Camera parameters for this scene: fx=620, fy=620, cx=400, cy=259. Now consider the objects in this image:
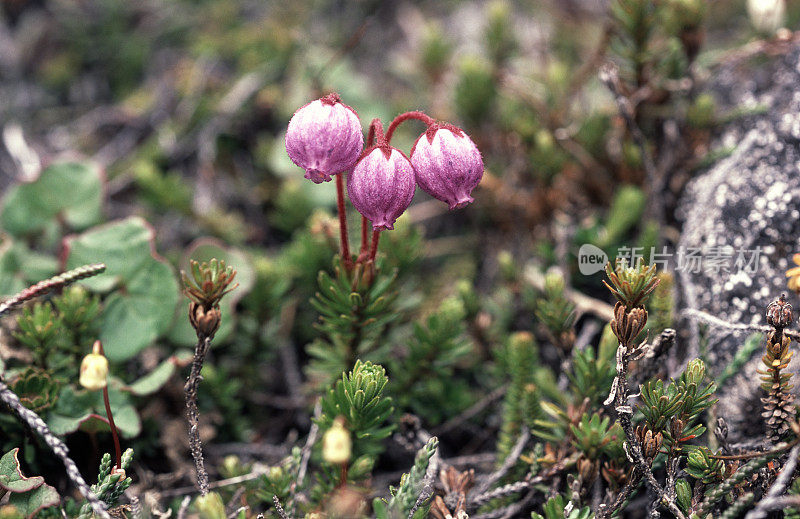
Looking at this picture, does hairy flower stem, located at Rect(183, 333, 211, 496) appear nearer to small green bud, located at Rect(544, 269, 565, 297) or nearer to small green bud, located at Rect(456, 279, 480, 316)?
small green bud, located at Rect(456, 279, 480, 316)

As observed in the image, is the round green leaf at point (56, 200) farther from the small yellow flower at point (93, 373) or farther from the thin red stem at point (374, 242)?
the thin red stem at point (374, 242)

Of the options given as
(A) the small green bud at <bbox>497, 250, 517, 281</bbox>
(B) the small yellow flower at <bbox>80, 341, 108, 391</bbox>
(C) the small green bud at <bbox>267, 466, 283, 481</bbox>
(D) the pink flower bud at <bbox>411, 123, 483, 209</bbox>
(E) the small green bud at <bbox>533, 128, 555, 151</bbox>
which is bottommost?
(C) the small green bud at <bbox>267, 466, 283, 481</bbox>

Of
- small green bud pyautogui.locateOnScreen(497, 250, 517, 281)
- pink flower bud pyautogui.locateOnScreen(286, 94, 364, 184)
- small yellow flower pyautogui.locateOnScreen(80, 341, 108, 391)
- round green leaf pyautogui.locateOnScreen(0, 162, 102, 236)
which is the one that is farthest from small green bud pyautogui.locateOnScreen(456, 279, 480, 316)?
round green leaf pyautogui.locateOnScreen(0, 162, 102, 236)

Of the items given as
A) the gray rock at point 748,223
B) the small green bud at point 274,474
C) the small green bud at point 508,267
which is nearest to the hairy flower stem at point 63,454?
the small green bud at point 274,474

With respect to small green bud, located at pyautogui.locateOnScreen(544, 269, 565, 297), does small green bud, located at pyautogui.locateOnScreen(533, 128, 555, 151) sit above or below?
above

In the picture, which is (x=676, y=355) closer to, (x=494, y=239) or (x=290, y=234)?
(x=494, y=239)

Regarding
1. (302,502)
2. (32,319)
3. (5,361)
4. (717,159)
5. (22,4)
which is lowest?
(302,502)

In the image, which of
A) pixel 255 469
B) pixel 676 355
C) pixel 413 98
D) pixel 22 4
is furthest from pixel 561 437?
pixel 22 4

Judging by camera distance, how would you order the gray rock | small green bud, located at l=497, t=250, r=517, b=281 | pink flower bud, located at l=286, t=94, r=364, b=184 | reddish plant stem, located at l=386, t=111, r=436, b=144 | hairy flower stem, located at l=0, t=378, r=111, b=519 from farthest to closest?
1. small green bud, located at l=497, t=250, r=517, b=281
2. the gray rock
3. reddish plant stem, located at l=386, t=111, r=436, b=144
4. pink flower bud, located at l=286, t=94, r=364, b=184
5. hairy flower stem, located at l=0, t=378, r=111, b=519
